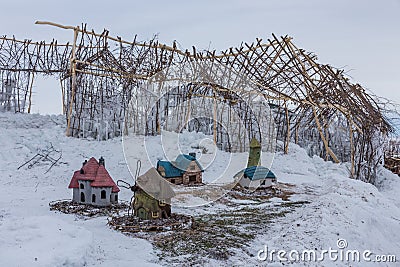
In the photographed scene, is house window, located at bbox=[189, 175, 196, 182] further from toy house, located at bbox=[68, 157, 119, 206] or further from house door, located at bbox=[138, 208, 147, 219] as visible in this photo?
house door, located at bbox=[138, 208, 147, 219]

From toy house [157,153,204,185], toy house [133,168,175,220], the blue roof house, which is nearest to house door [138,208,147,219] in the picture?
toy house [133,168,175,220]

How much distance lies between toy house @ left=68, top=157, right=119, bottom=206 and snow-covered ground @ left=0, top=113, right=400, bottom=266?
49 cm

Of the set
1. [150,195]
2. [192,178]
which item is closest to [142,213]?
[150,195]

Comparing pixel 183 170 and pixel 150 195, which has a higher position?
pixel 183 170

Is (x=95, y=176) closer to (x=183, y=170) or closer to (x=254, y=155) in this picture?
(x=183, y=170)

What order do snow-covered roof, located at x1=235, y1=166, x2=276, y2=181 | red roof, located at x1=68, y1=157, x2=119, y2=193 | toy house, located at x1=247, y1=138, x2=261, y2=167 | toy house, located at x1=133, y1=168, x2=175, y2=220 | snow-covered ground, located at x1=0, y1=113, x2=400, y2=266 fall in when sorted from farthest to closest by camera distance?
toy house, located at x1=247, y1=138, x2=261, y2=167, snow-covered roof, located at x1=235, y1=166, x2=276, y2=181, red roof, located at x1=68, y1=157, x2=119, y2=193, toy house, located at x1=133, y1=168, x2=175, y2=220, snow-covered ground, located at x1=0, y1=113, x2=400, y2=266

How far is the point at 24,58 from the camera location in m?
10.7

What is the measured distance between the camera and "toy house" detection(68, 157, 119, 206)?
5145mm

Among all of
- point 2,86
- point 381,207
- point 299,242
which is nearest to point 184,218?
point 299,242

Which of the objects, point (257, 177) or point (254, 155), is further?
point (254, 155)

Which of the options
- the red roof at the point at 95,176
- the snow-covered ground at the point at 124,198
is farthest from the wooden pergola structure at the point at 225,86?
the red roof at the point at 95,176

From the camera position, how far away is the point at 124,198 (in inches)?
240

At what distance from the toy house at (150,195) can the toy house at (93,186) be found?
0.82 m

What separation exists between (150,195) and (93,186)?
111 centimetres
